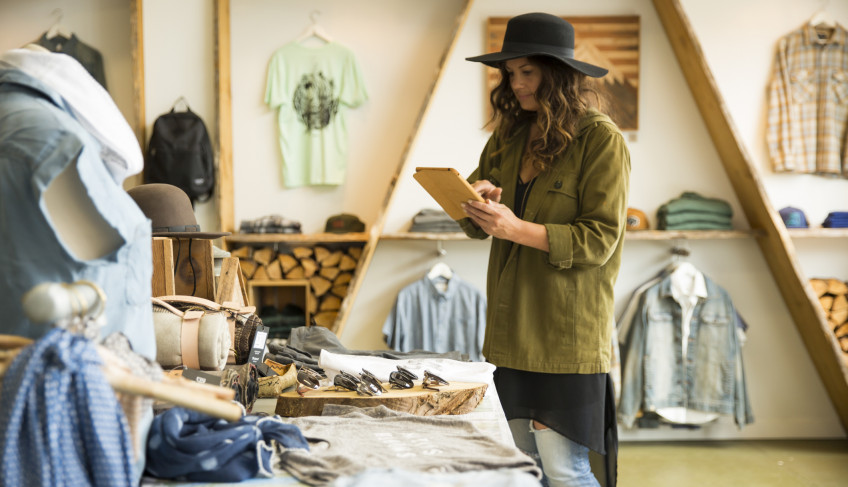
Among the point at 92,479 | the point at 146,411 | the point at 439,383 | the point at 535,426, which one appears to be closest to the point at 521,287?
the point at 535,426

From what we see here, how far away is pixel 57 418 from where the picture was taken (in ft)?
3.25

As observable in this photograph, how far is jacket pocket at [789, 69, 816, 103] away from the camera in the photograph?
15.1ft

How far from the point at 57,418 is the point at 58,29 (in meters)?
4.63

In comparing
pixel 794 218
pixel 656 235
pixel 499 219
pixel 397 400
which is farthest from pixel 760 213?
pixel 397 400

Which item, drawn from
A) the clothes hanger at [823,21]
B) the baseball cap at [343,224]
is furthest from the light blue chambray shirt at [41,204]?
the clothes hanger at [823,21]

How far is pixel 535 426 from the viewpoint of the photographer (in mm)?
2242

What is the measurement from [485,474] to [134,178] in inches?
170

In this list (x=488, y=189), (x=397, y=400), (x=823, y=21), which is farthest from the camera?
(x=823, y=21)

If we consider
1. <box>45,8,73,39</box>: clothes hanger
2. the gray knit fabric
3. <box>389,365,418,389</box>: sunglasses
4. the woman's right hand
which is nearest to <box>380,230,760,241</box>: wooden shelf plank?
the woman's right hand

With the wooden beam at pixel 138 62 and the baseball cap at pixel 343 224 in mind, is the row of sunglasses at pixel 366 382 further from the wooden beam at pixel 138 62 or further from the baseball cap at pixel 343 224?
the wooden beam at pixel 138 62

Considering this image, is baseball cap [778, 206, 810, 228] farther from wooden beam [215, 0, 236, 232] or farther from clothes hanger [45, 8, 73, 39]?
clothes hanger [45, 8, 73, 39]

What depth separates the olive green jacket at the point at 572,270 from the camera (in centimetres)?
208

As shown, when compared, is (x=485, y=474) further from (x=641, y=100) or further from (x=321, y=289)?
(x=641, y=100)

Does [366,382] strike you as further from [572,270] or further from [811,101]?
[811,101]
